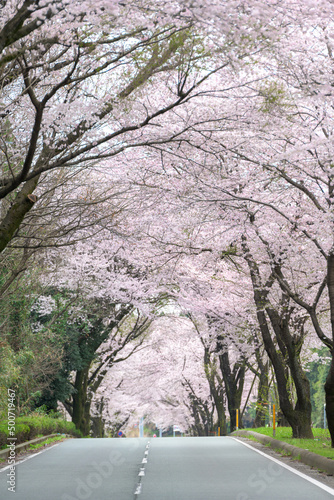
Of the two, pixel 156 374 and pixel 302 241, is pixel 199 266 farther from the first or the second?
pixel 156 374

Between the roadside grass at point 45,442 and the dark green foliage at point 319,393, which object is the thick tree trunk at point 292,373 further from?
the dark green foliage at point 319,393

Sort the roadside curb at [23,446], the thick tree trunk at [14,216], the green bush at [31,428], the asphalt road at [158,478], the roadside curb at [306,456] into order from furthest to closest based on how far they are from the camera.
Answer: the green bush at [31,428] → the roadside curb at [23,446] → the roadside curb at [306,456] → the thick tree trunk at [14,216] → the asphalt road at [158,478]

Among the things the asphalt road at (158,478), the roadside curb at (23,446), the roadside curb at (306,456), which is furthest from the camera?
the roadside curb at (23,446)

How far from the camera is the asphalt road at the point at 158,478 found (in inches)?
351

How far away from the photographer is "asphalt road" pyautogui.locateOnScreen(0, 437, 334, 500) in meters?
8.92

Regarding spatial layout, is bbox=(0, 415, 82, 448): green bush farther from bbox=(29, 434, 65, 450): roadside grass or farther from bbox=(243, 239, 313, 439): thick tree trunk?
bbox=(243, 239, 313, 439): thick tree trunk

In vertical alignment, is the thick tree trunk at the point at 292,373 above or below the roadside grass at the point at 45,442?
above

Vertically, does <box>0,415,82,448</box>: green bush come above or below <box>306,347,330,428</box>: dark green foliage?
below

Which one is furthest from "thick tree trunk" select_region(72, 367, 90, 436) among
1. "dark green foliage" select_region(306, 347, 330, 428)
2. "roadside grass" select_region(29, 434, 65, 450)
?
"dark green foliage" select_region(306, 347, 330, 428)

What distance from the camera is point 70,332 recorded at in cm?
2819

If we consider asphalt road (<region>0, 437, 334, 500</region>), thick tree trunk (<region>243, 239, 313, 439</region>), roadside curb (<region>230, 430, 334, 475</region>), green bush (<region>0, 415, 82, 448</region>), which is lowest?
asphalt road (<region>0, 437, 334, 500</region>)

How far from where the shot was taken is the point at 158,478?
35.8 ft

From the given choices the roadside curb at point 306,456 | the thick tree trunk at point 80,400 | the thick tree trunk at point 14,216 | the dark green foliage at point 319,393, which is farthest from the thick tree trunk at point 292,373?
the dark green foliage at point 319,393

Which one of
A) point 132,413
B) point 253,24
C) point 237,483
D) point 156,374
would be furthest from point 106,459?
point 132,413
